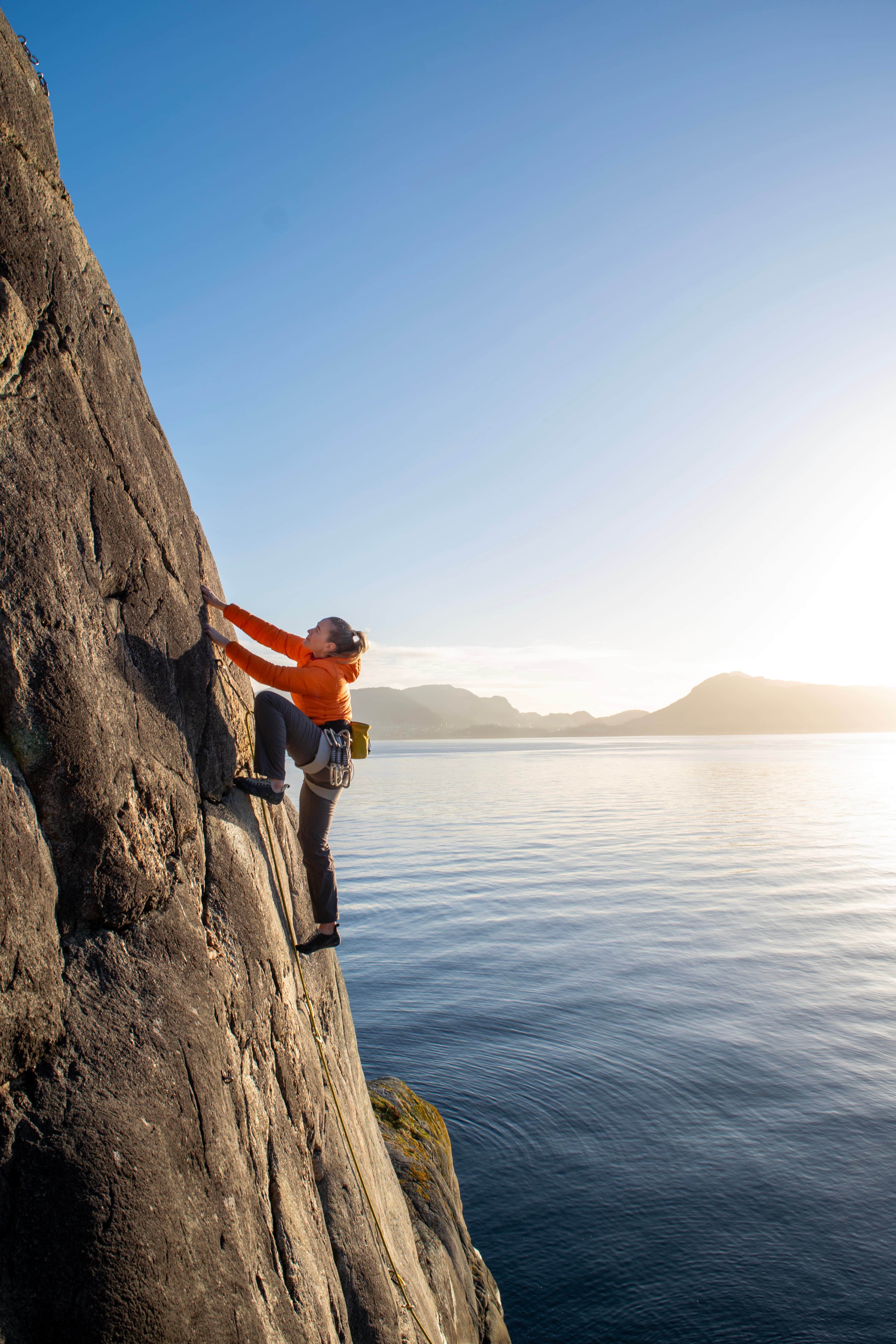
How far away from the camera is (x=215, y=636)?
6051 mm

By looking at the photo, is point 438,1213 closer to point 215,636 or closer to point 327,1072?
point 327,1072

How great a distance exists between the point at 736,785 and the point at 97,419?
3547 inches

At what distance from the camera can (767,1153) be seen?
13.2 m

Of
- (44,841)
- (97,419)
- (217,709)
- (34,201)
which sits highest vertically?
(34,201)

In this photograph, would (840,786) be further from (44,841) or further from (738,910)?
(44,841)

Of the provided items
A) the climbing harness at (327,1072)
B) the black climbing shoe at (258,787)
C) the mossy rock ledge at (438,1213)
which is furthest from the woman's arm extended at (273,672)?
the mossy rock ledge at (438,1213)

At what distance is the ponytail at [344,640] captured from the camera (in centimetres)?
703

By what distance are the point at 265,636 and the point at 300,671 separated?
0.43m

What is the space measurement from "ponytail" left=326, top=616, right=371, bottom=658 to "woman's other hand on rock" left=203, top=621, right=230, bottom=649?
41.8 inches

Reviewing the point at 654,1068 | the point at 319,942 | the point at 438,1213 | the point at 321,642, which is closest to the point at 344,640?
the point at 321,642

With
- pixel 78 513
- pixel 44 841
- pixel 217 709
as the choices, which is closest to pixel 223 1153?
pixel 44 841

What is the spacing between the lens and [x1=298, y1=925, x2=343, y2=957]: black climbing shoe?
6871 mm

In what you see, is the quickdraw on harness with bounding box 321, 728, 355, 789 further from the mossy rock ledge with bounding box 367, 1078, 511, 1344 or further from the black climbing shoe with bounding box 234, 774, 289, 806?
the mossy rock ledge with bounding box 367, 1078, 511, 1344

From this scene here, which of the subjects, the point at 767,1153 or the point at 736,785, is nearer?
the point at 767,1153
